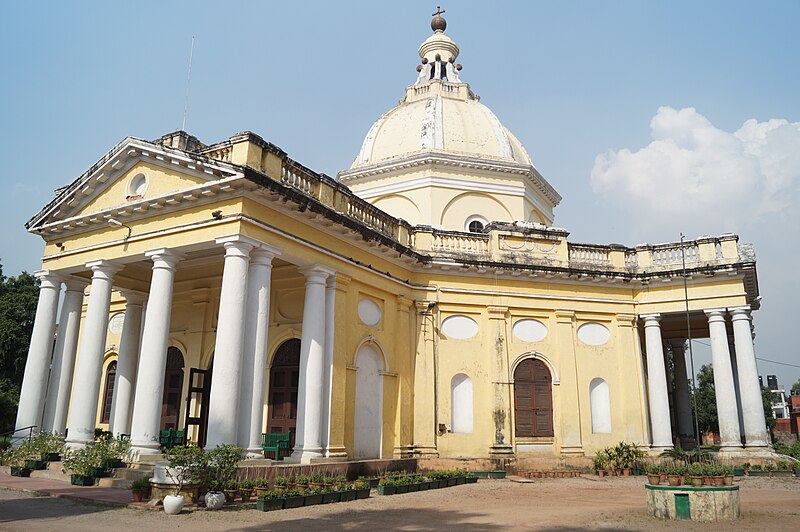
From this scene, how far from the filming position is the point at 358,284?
17094 millimetres

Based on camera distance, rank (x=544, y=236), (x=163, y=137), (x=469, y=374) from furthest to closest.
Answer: (x=544, y=236), (x=469, y=374), (x=163, y=137)

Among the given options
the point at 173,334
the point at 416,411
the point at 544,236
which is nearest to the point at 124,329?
the point at 173,334

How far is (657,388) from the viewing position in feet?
65.3

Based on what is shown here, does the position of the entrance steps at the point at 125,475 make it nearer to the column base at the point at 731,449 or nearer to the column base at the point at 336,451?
the column base at the point at 336,451

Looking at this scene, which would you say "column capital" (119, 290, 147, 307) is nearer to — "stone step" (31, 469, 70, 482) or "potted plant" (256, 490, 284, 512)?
"stone step" (31, 469, 70, 482)

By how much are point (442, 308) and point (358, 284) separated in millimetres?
3566

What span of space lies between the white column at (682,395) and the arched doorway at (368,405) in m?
13.5

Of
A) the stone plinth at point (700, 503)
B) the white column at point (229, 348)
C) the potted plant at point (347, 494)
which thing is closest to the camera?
the stone plinth at point (700, 503)

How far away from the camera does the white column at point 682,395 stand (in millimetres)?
24406

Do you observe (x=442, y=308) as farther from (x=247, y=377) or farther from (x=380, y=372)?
(x=247, y=377)

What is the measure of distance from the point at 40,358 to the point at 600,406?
1632 cm

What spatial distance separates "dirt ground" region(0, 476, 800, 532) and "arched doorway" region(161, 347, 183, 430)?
7.77m

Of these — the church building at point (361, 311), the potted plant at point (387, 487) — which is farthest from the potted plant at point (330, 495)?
the church building at point (361, 311)

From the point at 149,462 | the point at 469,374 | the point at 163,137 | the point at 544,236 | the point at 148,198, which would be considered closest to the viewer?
the point at 149,462
